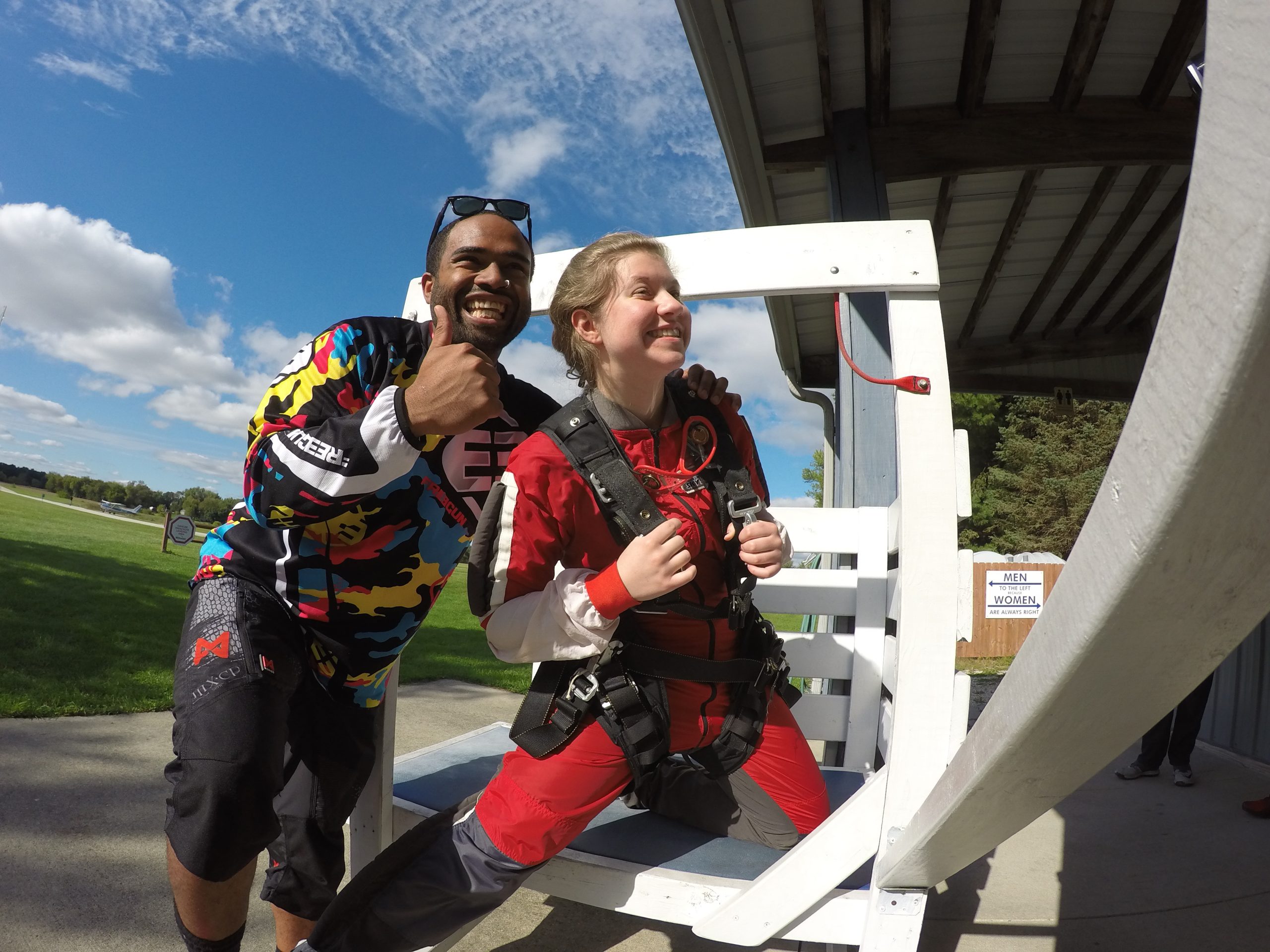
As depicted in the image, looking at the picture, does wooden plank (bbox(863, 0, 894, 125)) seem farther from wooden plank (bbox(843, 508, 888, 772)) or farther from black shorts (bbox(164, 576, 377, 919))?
black shorts (bbox(164, 576, 377, 919))

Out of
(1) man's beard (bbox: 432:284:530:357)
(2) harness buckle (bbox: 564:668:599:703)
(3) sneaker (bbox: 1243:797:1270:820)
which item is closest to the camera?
(2) harness buckle (bbox: 564:668:599:703)

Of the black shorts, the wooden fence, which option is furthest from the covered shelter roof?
the wooden fence

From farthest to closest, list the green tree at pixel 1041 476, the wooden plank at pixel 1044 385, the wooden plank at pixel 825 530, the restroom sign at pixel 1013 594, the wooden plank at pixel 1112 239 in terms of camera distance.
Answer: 1. the green tree at pixel 1041 476
2. the restroom sign at pixel 1013 594
3. the wooden plank at pixel 1044 385
4. the wooden plank at pixel 1112 239
5. the wooden plank at pixel 825 530

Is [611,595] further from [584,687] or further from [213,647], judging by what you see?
[213,647]

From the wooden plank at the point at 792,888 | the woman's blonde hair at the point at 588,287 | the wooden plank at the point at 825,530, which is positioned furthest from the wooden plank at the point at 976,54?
the wooden plank at the point at 792,888

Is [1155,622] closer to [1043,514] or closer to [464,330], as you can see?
[464,330]

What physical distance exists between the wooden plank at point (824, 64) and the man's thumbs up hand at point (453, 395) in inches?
130

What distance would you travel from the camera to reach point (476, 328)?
1830mm

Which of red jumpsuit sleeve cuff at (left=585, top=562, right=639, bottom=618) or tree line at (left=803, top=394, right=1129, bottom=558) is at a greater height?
tree line at (left=803, top=394, right=1129, bottom=558)

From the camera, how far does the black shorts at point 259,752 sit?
4.49ft

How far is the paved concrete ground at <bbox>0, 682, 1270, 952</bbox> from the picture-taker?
6.49 feet

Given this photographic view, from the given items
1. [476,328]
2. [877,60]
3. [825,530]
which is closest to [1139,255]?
[877,60]

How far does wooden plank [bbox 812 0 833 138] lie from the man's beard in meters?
2.84

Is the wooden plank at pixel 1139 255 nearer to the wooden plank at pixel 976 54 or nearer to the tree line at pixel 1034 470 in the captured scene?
the wooden plank at pixel 976 54
